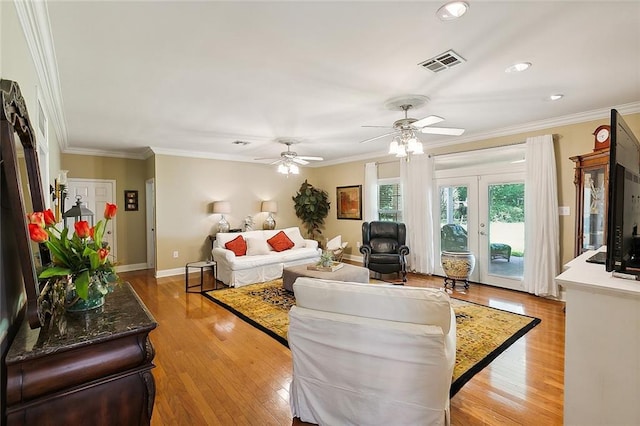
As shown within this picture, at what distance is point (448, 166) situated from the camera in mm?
5570

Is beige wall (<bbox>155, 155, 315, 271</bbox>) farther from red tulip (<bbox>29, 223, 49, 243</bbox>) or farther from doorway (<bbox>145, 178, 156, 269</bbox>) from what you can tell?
red tulip (<bbox>29, 223, 49, 243</bbox>)

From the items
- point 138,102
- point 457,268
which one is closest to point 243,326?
point 138,102

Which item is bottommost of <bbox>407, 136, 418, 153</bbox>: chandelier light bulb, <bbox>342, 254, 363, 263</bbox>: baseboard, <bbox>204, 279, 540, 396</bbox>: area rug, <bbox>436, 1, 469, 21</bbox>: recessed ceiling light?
<bbox>204, 279, 540, 396</bbox>: area rug

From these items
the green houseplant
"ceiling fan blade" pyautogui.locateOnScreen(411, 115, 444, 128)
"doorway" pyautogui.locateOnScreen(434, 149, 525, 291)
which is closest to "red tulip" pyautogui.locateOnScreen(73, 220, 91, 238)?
"ceiling fan blade" pyautogui.locateOnScreen(411, 115, 444, 128)

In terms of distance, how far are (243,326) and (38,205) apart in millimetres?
2429

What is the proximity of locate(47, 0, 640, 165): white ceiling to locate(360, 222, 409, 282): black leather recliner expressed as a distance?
7.36 feet

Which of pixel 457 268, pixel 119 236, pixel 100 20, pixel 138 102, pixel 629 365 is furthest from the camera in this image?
pixel 119 236

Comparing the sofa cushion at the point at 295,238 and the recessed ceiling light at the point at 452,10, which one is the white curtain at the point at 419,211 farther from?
the recessed ceiling light at the point at 452,10

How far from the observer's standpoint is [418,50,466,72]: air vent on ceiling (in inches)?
92.7

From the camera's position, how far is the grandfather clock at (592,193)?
3502 mm

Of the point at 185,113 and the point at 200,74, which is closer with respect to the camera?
the point at 200,74

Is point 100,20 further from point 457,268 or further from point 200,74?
point 457,268

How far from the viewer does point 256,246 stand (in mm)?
5723

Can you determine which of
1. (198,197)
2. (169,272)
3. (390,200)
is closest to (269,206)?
(198,197)
